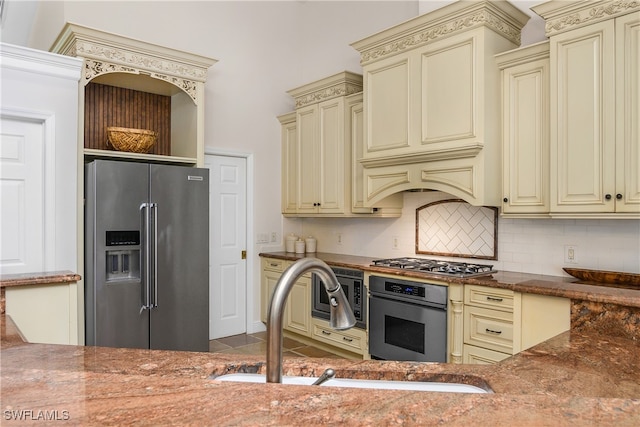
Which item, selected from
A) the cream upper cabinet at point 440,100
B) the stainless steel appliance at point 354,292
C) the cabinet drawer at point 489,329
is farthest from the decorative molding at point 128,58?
the cabinet drawer at point 489,329

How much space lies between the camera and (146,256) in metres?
3.60

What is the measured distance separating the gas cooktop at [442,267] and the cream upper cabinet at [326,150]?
0.61m

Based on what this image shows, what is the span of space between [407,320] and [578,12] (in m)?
2.43

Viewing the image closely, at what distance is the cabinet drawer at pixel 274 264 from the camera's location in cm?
483

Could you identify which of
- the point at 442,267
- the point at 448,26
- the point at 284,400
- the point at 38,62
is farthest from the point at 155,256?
the point at 284,400

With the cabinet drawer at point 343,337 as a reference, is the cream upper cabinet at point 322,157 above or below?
above

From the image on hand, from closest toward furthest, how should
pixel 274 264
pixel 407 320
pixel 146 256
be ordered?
pixel 407 320, pixel 146 256, pixel 274 264

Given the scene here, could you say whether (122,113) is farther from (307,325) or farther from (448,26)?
(448,26)

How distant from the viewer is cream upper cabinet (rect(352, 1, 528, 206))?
321 centimetres

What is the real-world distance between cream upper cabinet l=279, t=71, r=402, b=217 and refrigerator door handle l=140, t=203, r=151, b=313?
185 cm

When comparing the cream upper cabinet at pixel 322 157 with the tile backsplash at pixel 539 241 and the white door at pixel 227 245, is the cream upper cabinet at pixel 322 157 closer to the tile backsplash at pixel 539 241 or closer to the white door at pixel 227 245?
the tile backsplash at pixel 539 241

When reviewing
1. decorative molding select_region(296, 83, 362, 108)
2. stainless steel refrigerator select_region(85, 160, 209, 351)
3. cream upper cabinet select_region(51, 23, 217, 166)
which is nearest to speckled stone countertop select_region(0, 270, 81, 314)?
stainless steel refrigerator select_region(85, 160, 209, 351)

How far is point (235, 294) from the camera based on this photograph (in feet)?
16.5

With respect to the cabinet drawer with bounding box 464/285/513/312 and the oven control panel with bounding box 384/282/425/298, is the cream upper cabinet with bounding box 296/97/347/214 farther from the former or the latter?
the cabinet drawer with bounding box 464/285/513/312
